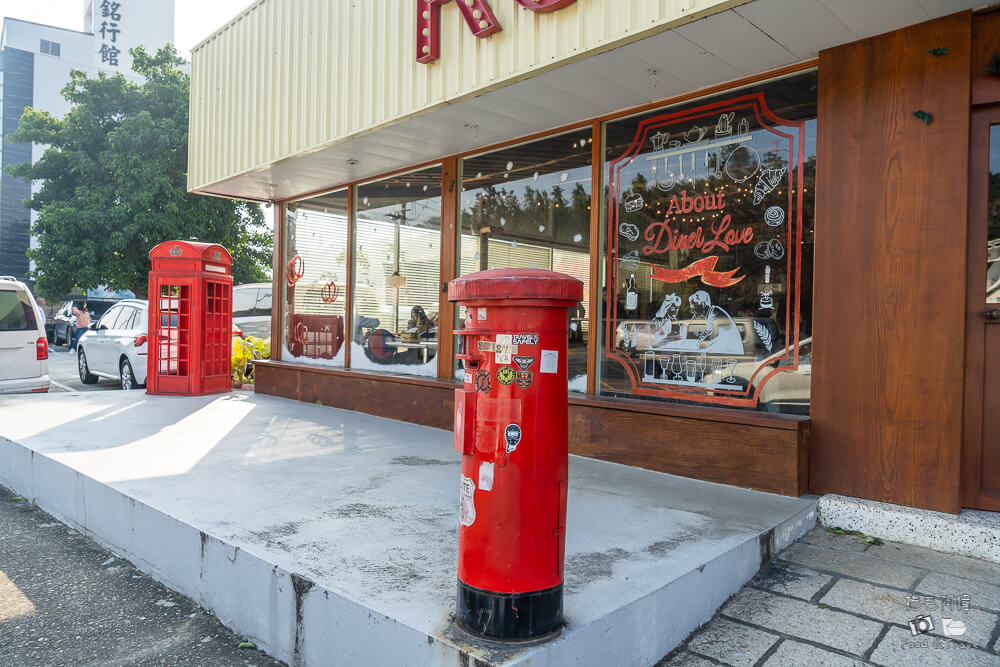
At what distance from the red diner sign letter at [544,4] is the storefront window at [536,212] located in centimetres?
147

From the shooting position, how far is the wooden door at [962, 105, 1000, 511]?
12.6 feet

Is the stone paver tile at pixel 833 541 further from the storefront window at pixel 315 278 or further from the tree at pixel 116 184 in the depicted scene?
the tree at pixel 116 184

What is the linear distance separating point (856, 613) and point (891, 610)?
0.55ft

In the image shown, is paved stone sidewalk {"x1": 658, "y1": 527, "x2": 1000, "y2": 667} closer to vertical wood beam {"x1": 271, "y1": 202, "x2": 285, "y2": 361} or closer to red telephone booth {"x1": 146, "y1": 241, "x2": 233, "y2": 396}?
vertical wood beam {"x1": 271, "y1": 202, "x2": 285, "y2": 361}

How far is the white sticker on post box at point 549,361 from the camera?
2291mm

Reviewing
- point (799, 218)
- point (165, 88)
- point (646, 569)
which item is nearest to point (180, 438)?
point (646, 569)

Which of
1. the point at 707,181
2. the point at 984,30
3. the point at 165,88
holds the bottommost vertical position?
the point at 707,181

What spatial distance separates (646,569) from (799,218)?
288 centimetres

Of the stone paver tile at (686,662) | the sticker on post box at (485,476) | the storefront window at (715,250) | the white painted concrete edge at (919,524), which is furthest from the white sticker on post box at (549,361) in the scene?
the storefront window at (715,250)

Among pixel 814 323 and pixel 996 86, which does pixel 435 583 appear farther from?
pixel 996 86

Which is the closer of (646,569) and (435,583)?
(435,583)

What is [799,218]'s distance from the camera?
4.59 m

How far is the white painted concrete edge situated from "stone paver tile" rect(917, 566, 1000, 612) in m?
0.40

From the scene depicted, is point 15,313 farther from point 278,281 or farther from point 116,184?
point 116,184
